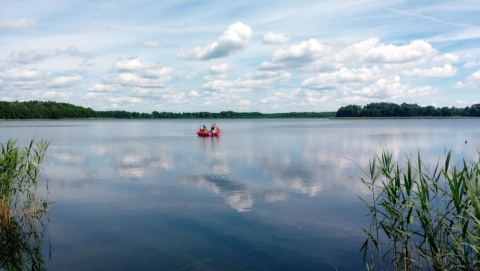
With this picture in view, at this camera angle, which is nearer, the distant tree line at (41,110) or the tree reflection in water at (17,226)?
the tree reflection in water at (17,226)

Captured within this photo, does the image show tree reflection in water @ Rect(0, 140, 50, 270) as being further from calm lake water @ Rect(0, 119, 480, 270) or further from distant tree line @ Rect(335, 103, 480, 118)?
distant tree line @ Rect(335, 103, 480, 118)

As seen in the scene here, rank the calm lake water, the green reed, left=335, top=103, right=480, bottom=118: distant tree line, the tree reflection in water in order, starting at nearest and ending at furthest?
the green reed, the calm lake water, the tree reflection in water, left=335, top=103, right=480, bottom=118: distant tree line

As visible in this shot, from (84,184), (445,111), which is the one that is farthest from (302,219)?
(445,111)

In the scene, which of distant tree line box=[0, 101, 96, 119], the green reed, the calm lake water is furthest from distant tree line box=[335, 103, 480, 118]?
the green reed

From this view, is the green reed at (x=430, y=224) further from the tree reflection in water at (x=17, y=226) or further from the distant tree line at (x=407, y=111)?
the distant tree line at (x=407, y=111)

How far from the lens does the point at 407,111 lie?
131875 mm

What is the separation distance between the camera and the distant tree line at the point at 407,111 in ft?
425

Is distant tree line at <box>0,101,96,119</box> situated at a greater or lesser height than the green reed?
greater

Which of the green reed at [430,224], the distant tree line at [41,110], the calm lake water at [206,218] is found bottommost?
the calm lake water at [206,218]

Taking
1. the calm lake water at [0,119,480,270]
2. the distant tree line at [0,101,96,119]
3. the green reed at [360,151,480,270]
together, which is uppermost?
the distant tree line at [0,101,96,119]

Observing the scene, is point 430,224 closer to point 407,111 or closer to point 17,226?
point 17,226

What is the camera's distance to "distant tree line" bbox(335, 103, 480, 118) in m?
130

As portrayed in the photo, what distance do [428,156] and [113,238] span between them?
64.4 ft

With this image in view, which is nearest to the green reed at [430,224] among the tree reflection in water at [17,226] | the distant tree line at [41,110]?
the tree reflection in water at [17,226]
